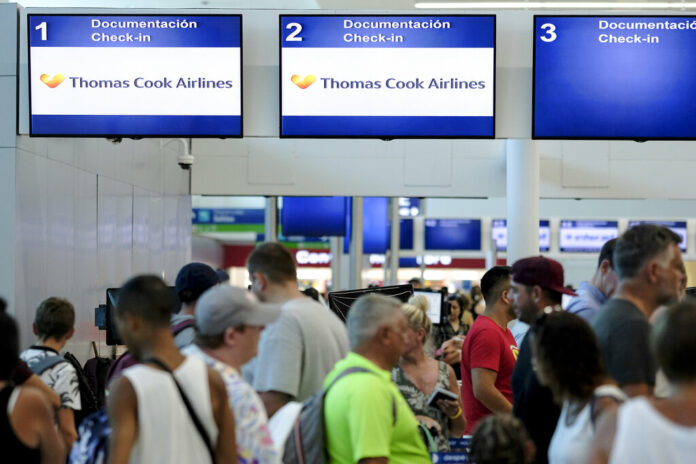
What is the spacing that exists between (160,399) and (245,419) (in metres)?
0.36

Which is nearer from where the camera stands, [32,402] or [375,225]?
[32,402]

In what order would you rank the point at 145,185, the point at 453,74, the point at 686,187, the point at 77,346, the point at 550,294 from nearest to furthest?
the point at 550,294
the point at 453,74
the point at 77,346
the point at 145,185
the point at 686,187

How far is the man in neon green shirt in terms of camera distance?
3.27 m

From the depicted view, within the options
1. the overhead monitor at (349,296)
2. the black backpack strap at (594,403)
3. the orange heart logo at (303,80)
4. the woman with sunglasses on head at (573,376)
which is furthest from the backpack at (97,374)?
the black backpack strap at (594,403)

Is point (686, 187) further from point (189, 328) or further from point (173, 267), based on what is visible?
point (189, 328)

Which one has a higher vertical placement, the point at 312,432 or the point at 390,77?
the point at 390,77

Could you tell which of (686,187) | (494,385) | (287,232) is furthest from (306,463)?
(287,232)

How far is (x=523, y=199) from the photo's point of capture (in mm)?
10242

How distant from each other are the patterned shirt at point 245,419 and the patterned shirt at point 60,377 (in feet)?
8.02

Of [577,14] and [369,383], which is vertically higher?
[577,14]

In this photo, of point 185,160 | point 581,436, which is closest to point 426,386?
point 581,436

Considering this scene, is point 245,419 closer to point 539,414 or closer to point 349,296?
point 539,414

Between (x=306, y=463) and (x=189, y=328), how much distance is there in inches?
45.6

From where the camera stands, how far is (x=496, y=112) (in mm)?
7727
